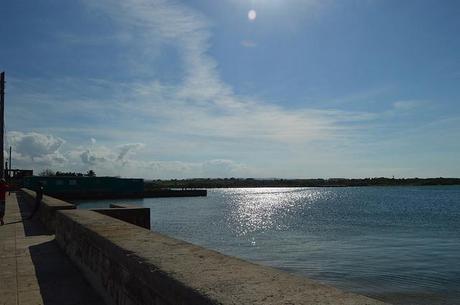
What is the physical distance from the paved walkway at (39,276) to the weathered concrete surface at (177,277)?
25cm

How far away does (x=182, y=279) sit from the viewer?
3.20 m

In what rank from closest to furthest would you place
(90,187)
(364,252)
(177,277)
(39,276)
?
(177,277), (39,276), (364,252), (90,187)

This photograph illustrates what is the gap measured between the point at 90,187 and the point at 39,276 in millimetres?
73627

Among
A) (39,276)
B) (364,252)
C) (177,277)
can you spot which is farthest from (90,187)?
(177,277)

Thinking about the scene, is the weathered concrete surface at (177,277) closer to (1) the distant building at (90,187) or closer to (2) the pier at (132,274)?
(2) the pier at (132,274)

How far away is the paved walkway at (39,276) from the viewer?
18.0 feet

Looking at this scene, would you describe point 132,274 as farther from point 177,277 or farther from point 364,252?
point 364,252

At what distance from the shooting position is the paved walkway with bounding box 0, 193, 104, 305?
5477mm

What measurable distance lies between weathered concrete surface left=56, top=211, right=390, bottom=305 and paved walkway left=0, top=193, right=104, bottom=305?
0.82 ft

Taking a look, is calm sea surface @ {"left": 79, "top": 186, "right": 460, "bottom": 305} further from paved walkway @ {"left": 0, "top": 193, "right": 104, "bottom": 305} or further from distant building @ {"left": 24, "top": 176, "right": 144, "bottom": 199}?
distant building @ {"left": 24, "top": 176, "right": 144, "bottom": 199}

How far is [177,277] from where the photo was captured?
327cm

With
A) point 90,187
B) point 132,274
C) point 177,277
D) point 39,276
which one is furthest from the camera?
point 90,187

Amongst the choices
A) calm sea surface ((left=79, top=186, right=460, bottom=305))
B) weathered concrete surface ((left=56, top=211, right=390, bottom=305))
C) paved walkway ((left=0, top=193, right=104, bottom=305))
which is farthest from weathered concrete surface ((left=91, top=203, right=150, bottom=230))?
calm sea surface ((left=79, top=186, right=460, bottom=305))

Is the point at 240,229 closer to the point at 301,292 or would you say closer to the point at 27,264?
the point at 27,264
